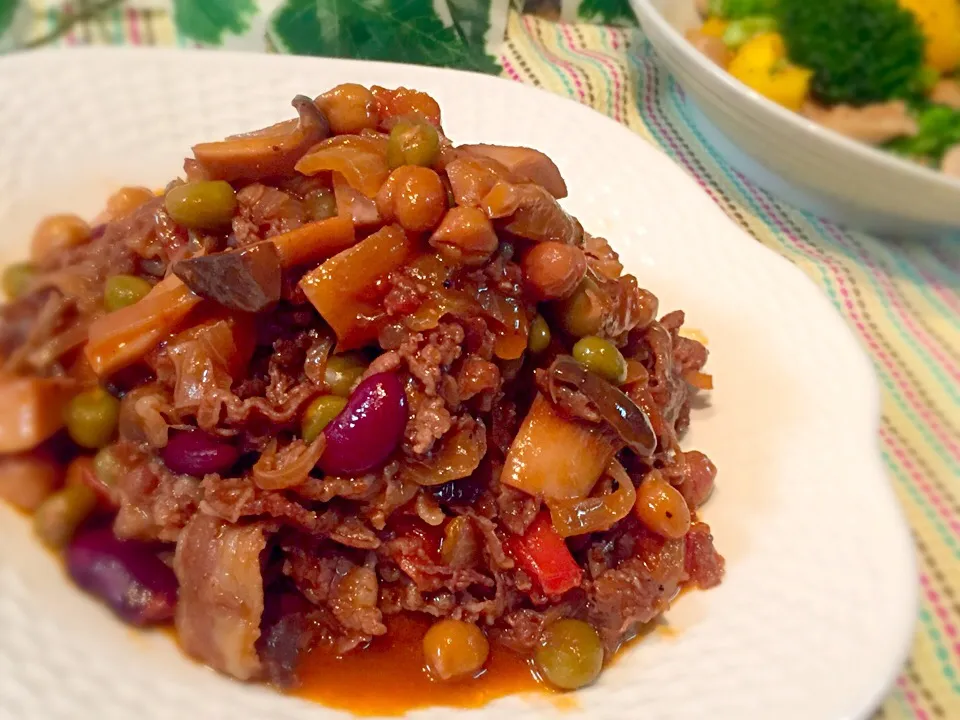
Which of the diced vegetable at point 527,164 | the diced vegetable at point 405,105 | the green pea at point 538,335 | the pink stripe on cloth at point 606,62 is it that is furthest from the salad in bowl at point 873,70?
the green pea at point 538,335

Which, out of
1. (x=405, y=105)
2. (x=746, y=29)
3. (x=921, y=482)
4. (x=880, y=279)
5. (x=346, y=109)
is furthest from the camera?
(x=746, y=29)

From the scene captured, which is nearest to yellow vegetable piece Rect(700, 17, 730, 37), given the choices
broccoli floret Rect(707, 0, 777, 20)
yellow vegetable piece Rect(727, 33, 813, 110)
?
broccoli floret Rect(707, 0, 777, 20)

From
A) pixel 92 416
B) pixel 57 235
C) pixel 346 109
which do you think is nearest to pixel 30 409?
pixel 92 416

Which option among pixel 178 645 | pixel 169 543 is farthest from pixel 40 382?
pixel 178 645

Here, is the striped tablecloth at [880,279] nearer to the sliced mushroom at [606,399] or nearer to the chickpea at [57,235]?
the sliced mushroom at [606,399]

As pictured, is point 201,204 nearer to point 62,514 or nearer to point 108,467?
point 108,467
